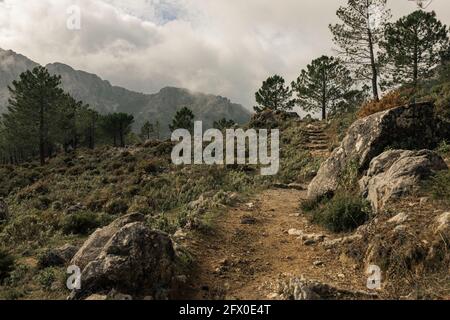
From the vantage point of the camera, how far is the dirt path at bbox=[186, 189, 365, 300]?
635cm

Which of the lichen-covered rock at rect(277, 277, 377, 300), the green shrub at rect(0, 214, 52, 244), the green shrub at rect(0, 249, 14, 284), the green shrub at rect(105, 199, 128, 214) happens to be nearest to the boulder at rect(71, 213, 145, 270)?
the green shrub at rect(0, 249, 14, 284)

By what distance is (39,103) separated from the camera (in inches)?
1615

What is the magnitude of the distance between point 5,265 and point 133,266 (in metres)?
4.28

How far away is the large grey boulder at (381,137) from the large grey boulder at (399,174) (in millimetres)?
1277

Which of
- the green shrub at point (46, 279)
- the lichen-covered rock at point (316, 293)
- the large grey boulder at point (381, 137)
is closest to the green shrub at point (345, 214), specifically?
the large grey boulder at point (381, 137)

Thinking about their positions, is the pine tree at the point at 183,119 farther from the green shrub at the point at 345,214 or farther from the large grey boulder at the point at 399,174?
the large grey boulder at the point at 399,174

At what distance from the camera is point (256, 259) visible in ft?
25.7

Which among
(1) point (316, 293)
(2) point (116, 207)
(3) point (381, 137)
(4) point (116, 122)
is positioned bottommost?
(2) point (116, 207)

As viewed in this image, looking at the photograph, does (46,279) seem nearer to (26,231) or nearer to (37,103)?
(26,231)

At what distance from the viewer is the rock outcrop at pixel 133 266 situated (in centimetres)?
567

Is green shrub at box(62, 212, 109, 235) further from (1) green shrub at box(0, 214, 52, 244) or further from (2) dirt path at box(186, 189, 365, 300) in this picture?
(2) dirt path at box(186, 189, 365, 300)

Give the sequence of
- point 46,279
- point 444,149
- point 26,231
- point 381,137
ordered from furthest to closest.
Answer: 1. point 26,231
2. point 444,149
3. point 381,137
4. point 46,279

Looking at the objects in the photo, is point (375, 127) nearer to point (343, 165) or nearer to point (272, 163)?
point (343, 165)

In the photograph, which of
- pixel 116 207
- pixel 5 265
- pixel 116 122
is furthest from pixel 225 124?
pixel 5 265
